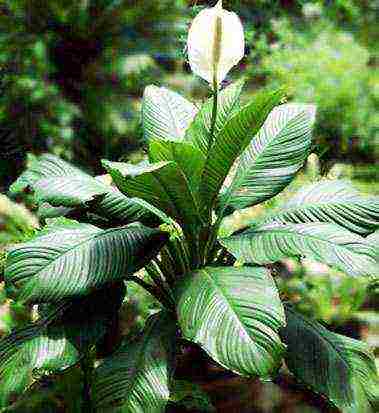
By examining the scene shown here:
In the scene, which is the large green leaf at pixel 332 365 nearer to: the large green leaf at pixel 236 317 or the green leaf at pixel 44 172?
the large green leaf at pixel 236 317

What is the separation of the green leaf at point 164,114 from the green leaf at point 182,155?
0.32 meters

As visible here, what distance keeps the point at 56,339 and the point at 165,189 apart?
0.48 meters

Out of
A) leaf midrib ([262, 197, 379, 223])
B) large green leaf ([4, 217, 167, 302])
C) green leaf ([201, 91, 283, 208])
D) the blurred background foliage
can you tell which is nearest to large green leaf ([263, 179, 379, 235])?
leaf midrib ([262, 197, 379, 223])

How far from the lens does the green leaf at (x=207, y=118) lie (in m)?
1.85

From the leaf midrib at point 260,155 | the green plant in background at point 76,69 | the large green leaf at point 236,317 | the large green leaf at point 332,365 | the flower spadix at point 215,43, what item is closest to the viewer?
the large green leaf at point 236,317

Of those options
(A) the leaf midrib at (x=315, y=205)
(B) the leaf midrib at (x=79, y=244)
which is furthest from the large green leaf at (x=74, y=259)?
(A) the leaf midrib at (x=315, y=205)

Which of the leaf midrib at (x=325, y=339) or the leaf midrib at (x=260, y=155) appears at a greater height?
the leaf midrib at (x=260, y=155)

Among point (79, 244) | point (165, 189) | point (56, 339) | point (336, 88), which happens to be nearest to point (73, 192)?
point (79, 244)

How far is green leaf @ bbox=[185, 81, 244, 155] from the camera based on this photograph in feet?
6.08

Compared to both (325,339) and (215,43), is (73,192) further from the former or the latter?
(325,339)

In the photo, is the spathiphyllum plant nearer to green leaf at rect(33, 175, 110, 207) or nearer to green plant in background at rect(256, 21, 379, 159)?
green leaf at rect(33, 175, 110, 207)

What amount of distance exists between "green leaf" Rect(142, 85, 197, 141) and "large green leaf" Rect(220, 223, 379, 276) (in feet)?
1.54

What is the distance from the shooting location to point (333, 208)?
1.82 metres

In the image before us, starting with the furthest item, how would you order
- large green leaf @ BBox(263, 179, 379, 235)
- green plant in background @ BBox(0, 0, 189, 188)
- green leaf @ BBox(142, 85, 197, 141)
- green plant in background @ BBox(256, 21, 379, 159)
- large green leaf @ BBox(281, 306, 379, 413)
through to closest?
green plant in background @ BBox(256, 21, 379, 159) < green plant in background @ BBox(0, 0, 189, 188) < green leaf @ BBox(142, 85, 197, 141) < large green leaf @ BBox(263, 179, 379, 235) < large green leaf @ BBox(281, 306, 379, 413)
